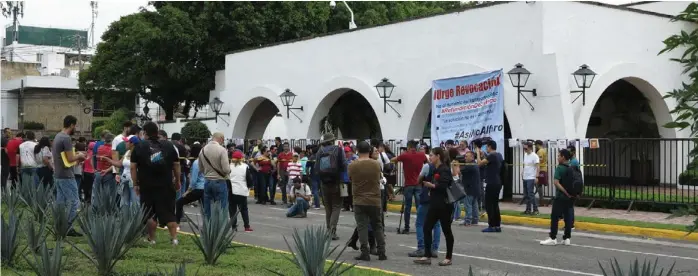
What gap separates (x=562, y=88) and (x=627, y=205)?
3.53m

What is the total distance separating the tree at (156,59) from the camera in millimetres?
38125

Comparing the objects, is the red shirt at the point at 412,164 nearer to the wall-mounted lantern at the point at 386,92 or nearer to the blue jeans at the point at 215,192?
the blue jeans at the point at 215,192

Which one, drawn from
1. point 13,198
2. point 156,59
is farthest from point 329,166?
point 156,59

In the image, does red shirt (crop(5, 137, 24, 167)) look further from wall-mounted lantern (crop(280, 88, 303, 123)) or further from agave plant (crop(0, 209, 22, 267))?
wall-mounted lantern (crop(280, 88, 303, 123))

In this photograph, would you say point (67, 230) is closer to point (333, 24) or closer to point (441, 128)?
point (441, 128)

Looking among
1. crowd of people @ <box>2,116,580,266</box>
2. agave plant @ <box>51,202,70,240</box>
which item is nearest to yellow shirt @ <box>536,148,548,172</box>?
crowd of people @ <box>2,116,580,266</box>

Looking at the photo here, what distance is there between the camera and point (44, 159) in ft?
53.0

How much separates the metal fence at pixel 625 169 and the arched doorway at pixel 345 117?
929 cm

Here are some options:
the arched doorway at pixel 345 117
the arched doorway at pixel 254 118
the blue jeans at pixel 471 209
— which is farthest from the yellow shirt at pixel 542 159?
the arched doorway at pixel 254 118

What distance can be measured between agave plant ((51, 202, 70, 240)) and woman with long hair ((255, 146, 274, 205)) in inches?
467

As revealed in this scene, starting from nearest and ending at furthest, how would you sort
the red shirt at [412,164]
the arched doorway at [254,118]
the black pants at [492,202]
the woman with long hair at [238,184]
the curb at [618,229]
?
the woman with long hair at [238,184] → the red shirt at [412,164] → the black pants at [492,202] → the curb at [618,229] → the arched doorway at [254,118]

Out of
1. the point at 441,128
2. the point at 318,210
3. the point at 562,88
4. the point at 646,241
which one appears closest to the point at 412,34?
the point at 441,128

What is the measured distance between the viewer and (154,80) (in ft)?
134

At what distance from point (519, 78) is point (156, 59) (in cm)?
2307
